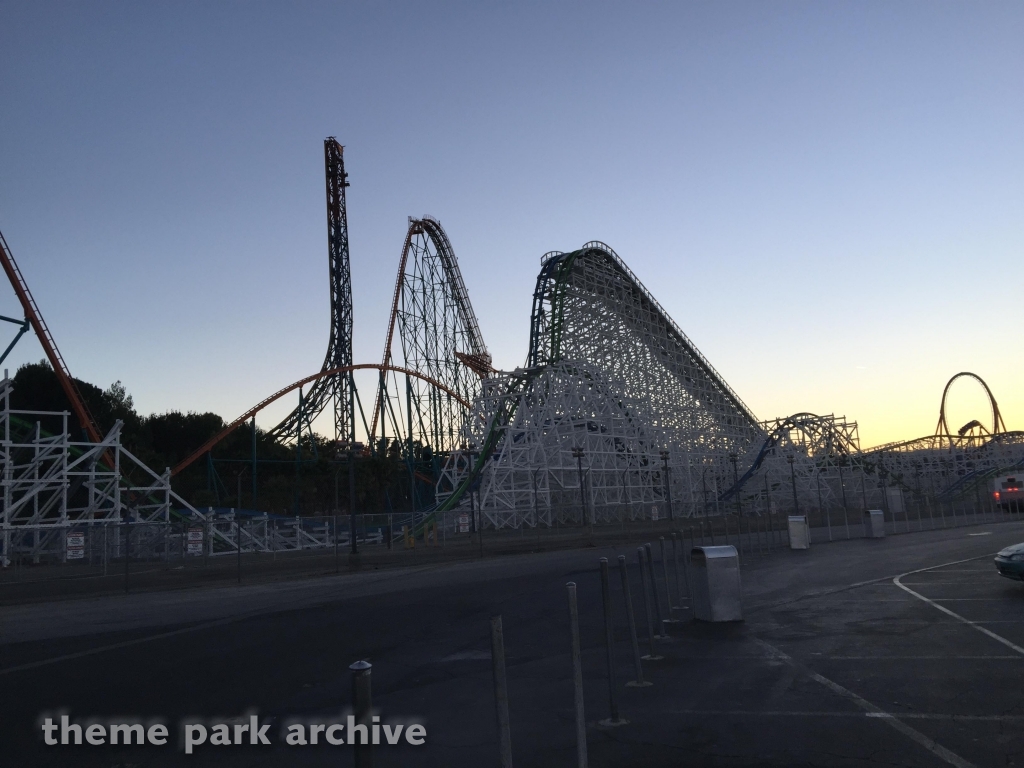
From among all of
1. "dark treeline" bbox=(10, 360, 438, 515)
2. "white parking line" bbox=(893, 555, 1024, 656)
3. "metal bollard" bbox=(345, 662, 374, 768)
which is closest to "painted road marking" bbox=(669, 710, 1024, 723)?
"white parking line" bbox=(893, 555, 1024, 656)

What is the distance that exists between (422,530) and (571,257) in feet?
60.6

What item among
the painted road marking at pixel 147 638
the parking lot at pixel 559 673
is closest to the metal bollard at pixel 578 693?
the parking lot at pixel 559 673

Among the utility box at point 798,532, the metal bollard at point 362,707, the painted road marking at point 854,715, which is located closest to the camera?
the metal bollard at point 362,707

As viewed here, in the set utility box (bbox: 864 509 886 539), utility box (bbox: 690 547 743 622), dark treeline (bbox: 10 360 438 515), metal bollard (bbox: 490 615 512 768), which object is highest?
dark treeline (bbox: 10 360 438 515)

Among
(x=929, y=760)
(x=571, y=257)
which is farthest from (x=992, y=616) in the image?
(x=571, y=257)

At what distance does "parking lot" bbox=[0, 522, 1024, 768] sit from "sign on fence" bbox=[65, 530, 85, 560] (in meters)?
7.89

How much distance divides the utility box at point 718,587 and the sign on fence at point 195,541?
17.4 m

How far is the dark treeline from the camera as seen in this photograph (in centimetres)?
4631

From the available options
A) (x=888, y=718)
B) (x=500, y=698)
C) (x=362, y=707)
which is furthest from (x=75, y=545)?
(x=362, y=707)

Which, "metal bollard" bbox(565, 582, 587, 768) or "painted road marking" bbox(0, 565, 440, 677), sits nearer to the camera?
"metal bollard" bbox(565, 582, 587, 768)

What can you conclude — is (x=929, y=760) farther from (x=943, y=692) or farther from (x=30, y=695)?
(x=30, y=695)

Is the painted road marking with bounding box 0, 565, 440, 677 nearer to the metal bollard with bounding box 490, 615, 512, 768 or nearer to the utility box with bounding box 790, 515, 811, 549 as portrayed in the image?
the metal bollard with bounding box 490, 615, 512, 768

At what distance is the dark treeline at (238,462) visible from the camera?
152 ft

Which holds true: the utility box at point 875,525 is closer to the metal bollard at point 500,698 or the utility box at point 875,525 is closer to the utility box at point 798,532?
the utility box at point 798,532
